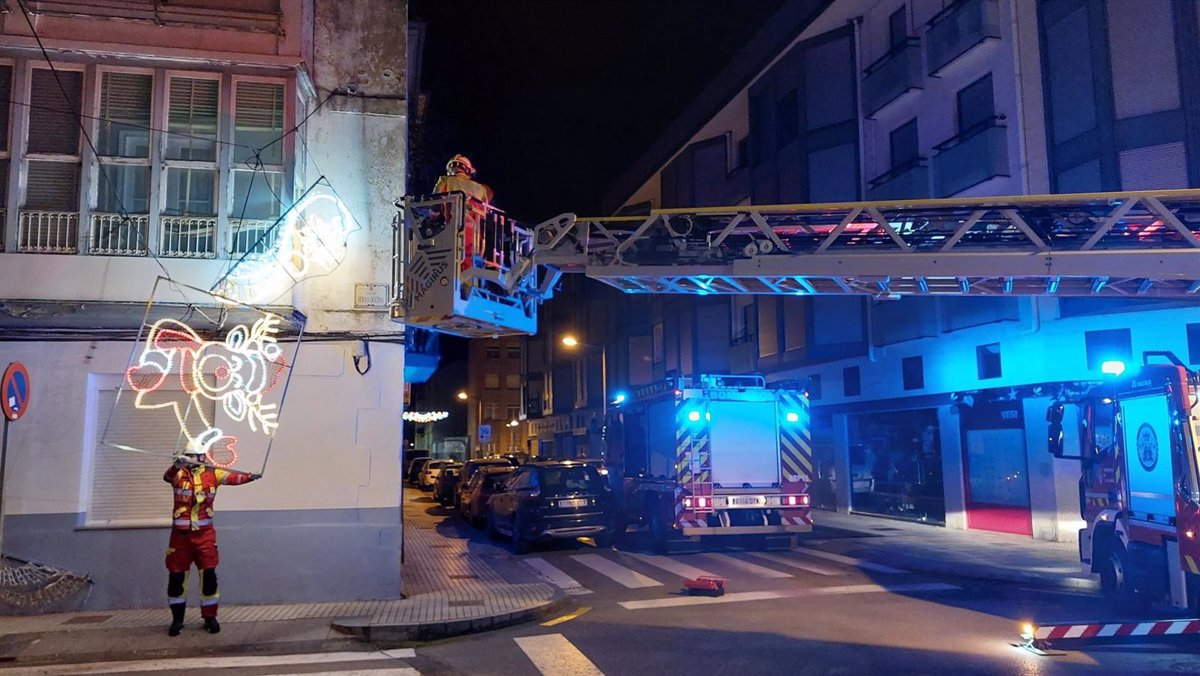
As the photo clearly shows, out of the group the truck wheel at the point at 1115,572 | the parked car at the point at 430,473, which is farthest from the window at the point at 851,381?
the parked car at the point at 430,473

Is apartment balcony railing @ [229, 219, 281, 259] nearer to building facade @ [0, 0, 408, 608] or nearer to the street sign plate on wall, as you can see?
building facade @ [0, 0, 408, 608]

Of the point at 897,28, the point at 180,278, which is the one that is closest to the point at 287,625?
the point at 180,278

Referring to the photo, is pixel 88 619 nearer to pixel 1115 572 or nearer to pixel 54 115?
pixel 54 115

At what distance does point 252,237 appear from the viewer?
1070cm

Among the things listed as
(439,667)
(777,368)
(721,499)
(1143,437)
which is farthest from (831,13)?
(439,667)

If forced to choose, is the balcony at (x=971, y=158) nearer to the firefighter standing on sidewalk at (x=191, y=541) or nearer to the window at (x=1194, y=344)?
the window at (x=1194, y=344)

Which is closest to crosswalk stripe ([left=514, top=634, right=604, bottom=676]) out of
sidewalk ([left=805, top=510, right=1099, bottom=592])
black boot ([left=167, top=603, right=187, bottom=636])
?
black boot ([left=167, top=603, right=187, bottom=636])

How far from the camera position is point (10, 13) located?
10180 mm

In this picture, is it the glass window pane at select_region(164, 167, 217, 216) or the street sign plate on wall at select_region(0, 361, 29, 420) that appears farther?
the glass window pane at select_region(164, 167, 217, 216)

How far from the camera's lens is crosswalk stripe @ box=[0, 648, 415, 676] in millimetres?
7496

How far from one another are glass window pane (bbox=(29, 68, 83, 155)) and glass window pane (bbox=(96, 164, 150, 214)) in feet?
1.57

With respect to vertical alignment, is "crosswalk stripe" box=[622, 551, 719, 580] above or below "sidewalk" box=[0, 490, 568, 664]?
below

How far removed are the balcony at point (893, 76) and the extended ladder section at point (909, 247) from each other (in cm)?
1288

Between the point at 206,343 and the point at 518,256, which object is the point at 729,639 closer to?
the point at 518,256
